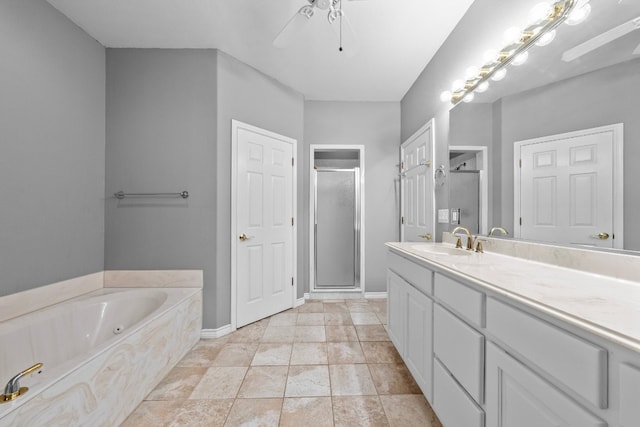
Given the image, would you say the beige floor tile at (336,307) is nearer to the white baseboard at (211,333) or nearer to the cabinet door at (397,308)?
the cabinet door at (397,308)

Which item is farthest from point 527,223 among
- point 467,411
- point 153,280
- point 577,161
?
point 153,280

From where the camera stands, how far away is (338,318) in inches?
110

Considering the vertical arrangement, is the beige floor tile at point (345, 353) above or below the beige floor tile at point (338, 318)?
above

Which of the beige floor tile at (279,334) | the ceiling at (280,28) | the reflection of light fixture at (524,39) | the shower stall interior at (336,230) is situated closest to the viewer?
the reflection of light fixture at (524,39)

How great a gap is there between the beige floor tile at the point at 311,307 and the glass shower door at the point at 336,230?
1.78ft

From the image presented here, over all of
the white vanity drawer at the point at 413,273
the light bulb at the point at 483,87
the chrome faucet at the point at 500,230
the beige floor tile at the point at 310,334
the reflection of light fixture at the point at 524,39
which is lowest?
the beige floor tile at the point at 310,334

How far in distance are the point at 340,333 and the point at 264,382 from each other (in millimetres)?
900

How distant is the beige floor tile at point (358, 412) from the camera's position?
1386mm

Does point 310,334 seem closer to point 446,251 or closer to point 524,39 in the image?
point 446,251

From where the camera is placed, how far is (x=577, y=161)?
3.72ft

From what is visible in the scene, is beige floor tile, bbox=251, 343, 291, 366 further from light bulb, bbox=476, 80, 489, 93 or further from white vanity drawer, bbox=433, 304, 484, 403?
light bulb, bbox=476, 80, 489, 93

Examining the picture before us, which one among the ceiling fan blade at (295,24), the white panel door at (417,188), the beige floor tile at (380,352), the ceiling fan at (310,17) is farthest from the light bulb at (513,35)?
the beige floor tile at (380,352)

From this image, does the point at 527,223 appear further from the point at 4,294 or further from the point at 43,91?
the point at 43,91

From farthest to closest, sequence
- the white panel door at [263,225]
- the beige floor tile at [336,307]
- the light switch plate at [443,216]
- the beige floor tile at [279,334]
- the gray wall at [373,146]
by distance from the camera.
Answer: the gray wall at [373,146] → the beige floor tile at [336,307] → the white panel door at [263,225] → the beige floor tile at [279,334] → the light switch plate at [443,216]
